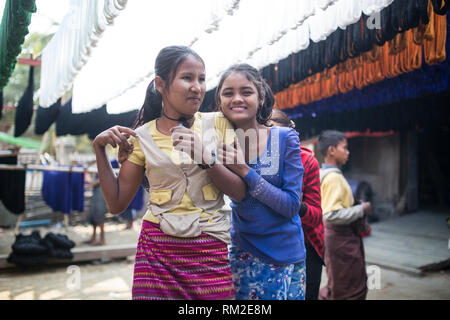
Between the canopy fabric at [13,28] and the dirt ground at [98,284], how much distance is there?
2.31 meters

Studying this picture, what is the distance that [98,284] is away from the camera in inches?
150

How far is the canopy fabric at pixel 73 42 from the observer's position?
5.29ft

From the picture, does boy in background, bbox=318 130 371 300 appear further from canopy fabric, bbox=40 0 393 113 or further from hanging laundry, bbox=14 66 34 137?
hanging laundry, bbox=14 66 34 137

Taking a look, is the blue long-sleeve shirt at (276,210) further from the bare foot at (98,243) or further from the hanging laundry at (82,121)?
the bare foot at (98,243)

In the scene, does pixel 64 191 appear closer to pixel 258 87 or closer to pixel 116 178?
pixel 116 178

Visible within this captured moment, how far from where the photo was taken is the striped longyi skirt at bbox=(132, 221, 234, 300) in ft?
3.27

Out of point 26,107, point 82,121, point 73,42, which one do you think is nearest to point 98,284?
point 82,121

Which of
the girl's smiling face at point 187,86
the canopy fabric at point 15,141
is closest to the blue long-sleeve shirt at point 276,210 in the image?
the girl's smiling face at point 187,86

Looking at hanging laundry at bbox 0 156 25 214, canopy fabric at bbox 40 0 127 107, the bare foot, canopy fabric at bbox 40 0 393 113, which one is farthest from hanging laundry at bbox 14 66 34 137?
the bare foot

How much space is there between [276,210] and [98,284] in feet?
11.2

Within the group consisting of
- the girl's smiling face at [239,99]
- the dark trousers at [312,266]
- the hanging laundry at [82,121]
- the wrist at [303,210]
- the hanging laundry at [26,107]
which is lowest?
the dark trousers at [312,266]
